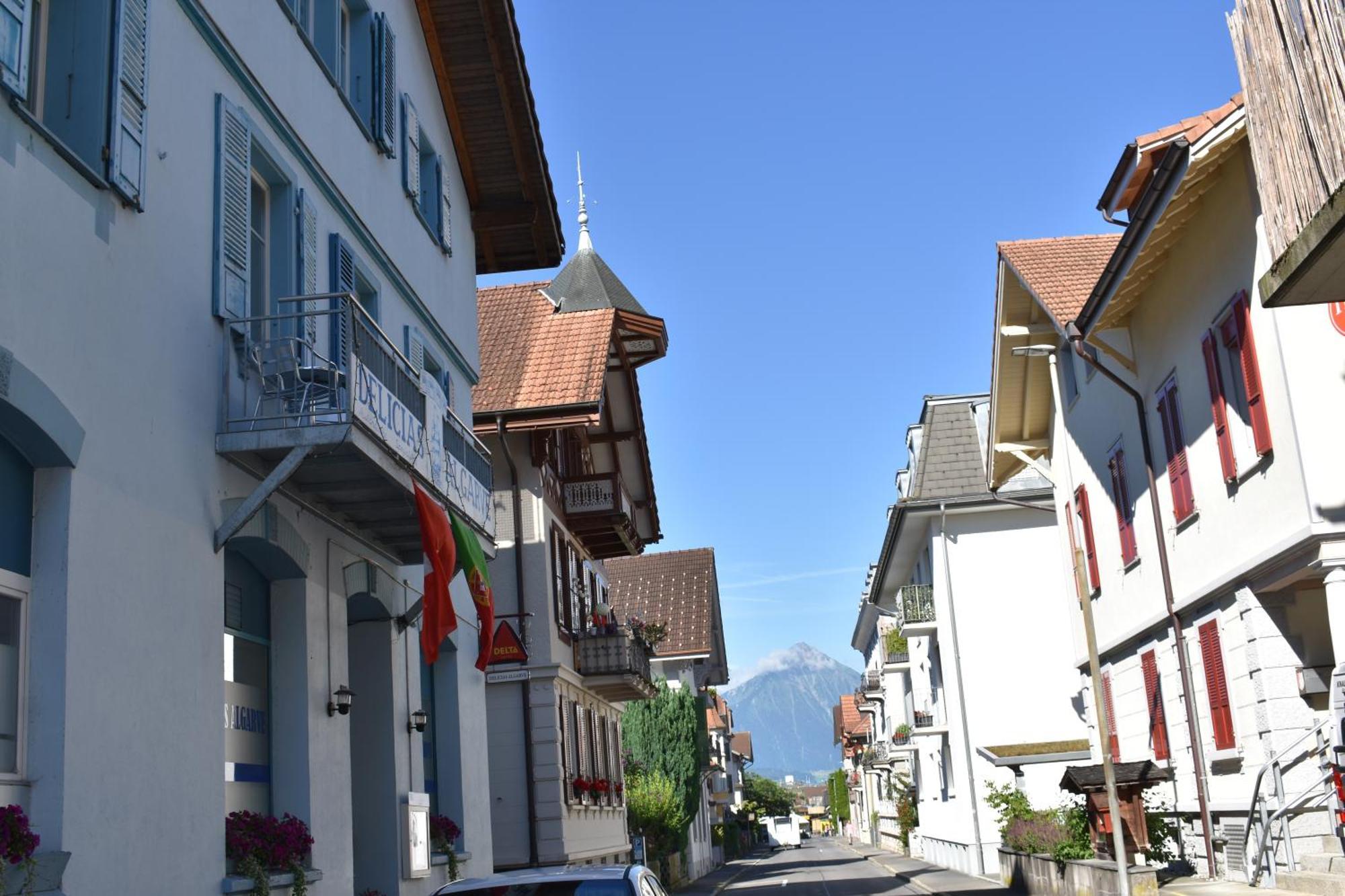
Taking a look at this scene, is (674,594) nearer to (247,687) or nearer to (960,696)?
(960,696)

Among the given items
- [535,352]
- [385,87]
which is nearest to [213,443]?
[385,87]

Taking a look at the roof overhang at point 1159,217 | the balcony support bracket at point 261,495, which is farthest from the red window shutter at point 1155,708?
the balcony support bracket at point 261,495

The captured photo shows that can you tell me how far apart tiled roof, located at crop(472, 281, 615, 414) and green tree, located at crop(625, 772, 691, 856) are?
14939 mm

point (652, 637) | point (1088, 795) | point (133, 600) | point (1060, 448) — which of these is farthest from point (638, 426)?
point (133, 600)

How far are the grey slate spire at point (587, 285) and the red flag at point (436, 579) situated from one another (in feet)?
59.3

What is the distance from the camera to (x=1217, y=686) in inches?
729

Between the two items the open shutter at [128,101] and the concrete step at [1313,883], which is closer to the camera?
the open shutter at [128,101]

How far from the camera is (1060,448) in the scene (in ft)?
88.0

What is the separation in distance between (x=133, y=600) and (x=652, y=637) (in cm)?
2523

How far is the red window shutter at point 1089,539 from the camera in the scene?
82.0 feet

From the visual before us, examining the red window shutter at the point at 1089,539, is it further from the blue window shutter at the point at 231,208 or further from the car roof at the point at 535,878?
the car roof at the point at 535,878

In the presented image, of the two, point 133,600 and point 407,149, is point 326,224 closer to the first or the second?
point 407,149

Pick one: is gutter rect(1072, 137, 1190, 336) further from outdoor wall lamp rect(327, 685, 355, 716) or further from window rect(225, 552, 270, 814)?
window rect(225, 552, 270, 814)

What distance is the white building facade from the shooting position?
836 centimetres
